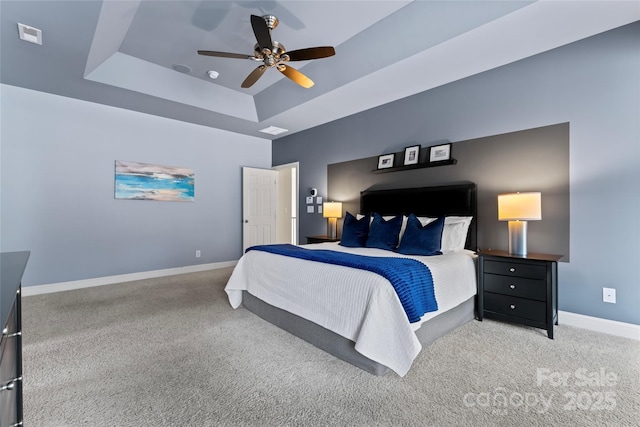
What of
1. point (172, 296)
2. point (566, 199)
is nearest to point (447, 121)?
point (566, 199)

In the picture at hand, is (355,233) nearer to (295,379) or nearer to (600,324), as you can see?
(295,379)

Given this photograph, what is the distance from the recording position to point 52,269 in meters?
4.07

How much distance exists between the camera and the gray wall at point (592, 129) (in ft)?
8.45

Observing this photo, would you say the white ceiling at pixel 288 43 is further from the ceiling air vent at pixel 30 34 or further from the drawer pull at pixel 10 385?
the drawer pull at pixel 10 385

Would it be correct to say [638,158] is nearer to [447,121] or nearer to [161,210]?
[447,121]

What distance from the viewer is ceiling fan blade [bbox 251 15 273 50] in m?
2.35

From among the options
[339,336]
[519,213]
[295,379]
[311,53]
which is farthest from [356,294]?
[311,53]

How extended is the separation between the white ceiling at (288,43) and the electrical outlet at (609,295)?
2346 mm

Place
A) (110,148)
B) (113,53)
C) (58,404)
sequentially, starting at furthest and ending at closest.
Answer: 1. (110,148)
2. (113,53)
3. (58,404)

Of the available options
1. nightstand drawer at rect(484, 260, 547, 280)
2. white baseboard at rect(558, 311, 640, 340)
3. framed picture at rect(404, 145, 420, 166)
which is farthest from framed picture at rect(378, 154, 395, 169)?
white baseboard at rect(558, 311, 640, 340)

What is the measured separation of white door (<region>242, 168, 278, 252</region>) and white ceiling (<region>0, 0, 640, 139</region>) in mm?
1832

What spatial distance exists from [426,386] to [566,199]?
237 centimetres

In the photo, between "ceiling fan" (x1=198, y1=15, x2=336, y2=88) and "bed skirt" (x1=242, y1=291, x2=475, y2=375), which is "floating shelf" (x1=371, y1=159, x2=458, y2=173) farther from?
"ceiling fan" (x1=198, y1=15, x2=336, y2=88)

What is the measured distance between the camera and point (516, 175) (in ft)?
10.5
